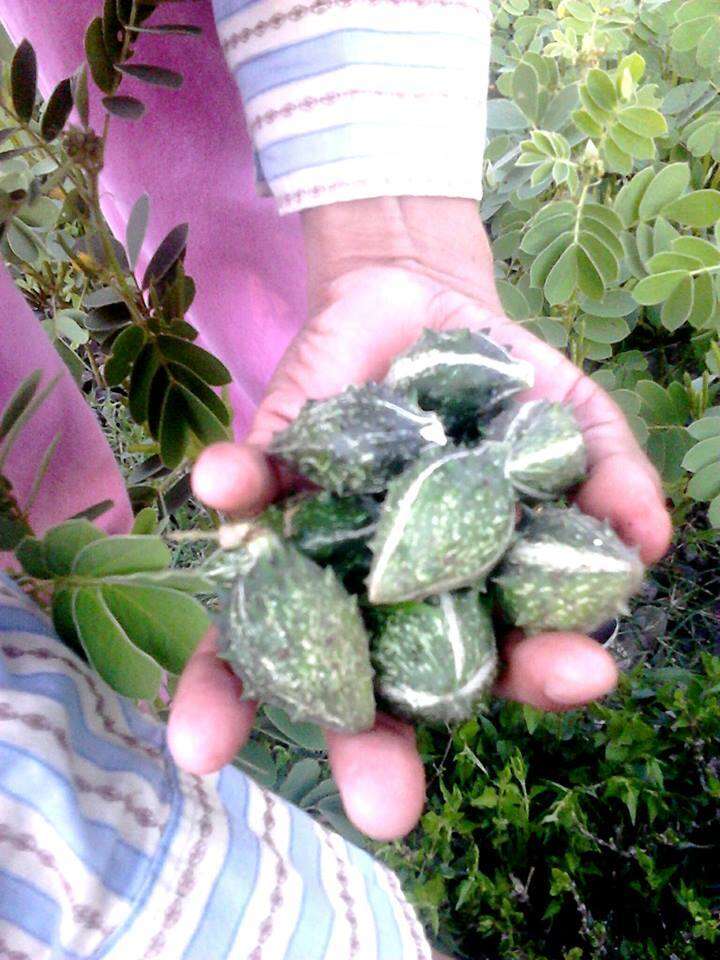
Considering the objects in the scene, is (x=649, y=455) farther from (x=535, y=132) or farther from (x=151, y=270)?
(x=151, y=270)

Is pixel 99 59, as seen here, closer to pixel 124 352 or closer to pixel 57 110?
pixel 57 110

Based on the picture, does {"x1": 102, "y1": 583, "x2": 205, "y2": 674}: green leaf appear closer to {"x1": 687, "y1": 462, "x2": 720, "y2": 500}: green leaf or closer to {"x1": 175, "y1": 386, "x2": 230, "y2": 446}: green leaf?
{"x1": 175, "y1": 386, "x2": 230, "y2": 446}: green leaf

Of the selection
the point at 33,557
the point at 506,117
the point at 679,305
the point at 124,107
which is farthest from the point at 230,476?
the point at 506,117

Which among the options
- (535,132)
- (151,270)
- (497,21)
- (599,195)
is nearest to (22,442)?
(151,270)

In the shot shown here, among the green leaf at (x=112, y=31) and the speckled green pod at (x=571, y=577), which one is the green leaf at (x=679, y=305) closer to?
the speckled green pod at (x=571, y=577)

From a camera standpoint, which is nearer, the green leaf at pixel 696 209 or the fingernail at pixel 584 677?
the fingernail at pixel 584 677

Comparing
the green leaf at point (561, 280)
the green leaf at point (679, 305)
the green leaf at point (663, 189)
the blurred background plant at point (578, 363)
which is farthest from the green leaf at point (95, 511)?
the green leaf at point (663, 189)
